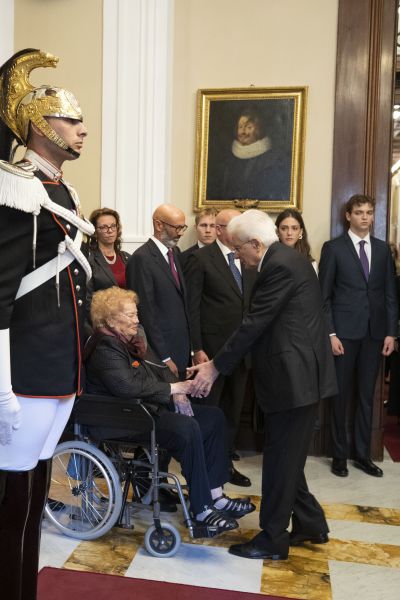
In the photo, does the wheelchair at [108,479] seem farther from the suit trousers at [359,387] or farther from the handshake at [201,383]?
the suit trousers at [359,387]

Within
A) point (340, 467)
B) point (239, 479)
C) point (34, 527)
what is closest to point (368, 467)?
point (340, 467)

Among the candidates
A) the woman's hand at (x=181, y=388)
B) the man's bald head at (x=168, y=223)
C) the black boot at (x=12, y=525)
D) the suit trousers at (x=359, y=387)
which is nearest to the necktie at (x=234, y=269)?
the man's bald head at (x=168, y=223)

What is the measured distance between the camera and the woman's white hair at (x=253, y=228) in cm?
309

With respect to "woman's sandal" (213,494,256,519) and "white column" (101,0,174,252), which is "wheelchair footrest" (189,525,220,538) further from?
"white column" (101,0,174,252)

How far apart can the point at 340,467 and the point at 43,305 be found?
303 centimetres

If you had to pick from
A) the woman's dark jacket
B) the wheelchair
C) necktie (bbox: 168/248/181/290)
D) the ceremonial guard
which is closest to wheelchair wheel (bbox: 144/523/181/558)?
the wheelchair

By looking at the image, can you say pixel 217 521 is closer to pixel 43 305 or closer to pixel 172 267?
pixel 172 267

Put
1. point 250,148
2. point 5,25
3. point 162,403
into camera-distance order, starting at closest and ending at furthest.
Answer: point 162,403 < point 5,25 < point 250,148

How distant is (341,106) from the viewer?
478 cm

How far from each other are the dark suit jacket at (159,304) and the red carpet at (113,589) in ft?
4.37

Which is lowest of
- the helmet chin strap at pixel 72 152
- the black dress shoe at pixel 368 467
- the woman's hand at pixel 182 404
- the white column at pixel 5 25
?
the black dress shoe at pixel 368 467

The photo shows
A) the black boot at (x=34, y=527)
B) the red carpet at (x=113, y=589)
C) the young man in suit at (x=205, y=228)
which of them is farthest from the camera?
the young man in suit at (x=205, y=228)

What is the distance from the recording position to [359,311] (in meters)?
4.61

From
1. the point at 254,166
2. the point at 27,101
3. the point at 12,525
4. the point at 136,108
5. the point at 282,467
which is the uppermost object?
the point at 136,108
